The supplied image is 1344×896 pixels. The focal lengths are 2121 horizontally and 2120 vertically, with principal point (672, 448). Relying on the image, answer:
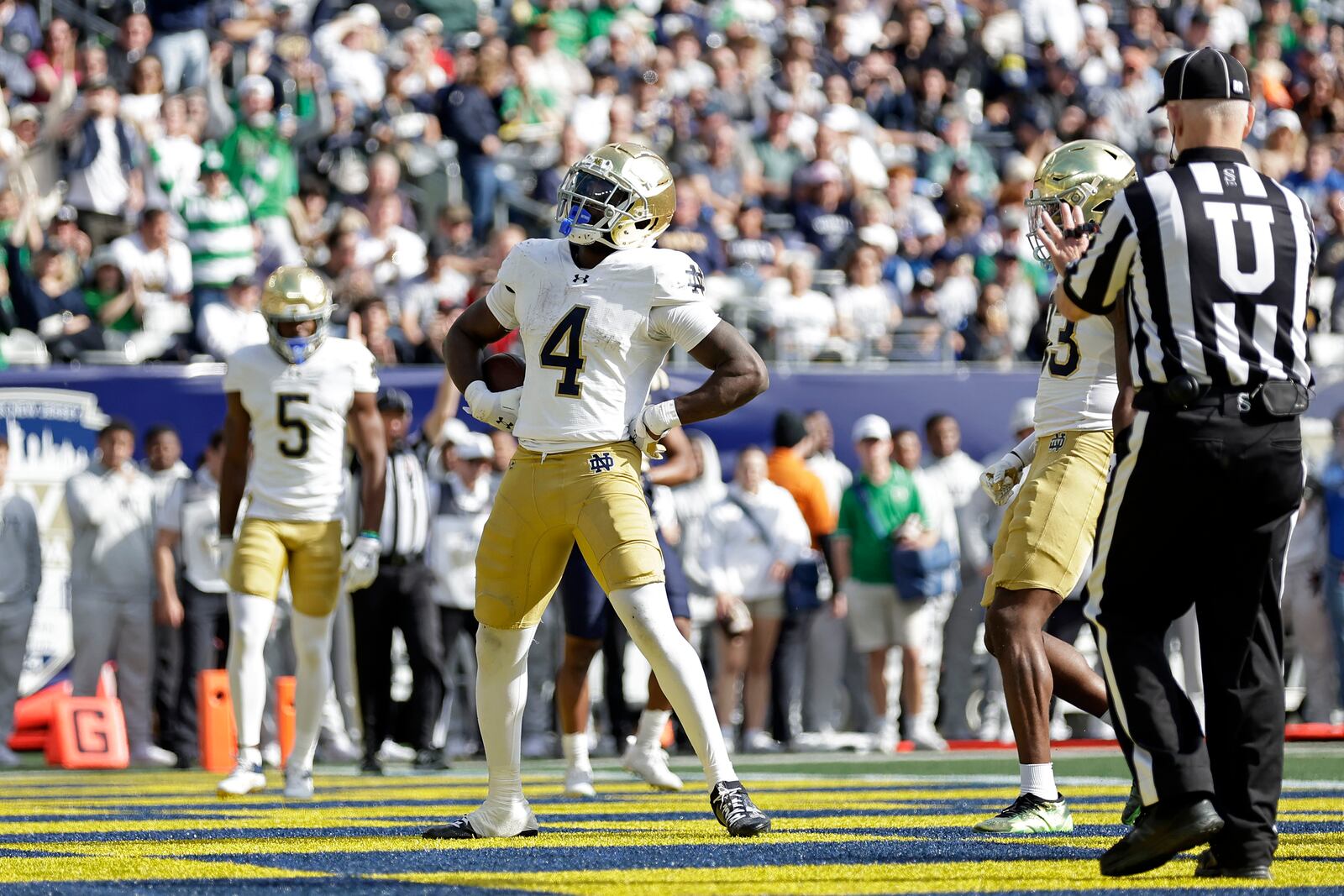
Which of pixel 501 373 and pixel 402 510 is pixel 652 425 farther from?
pixel 402 510

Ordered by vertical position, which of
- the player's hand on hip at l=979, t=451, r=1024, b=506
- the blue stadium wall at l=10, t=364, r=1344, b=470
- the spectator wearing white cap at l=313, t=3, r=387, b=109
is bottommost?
the blue stadium wall at l=10, t=364, r=1344, b=470

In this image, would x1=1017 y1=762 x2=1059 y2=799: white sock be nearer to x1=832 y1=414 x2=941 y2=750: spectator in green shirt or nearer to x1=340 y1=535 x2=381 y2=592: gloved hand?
x1=340 y1=535 x2=381 y2=592: gloved hand

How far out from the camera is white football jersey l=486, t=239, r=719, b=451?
595cm

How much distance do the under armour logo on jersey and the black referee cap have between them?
5.61 ft

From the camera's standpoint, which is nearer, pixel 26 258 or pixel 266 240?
pixel 26 258

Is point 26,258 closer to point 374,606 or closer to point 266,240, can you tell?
point 266,240

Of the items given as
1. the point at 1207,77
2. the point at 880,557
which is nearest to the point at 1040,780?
the point at 1207,77

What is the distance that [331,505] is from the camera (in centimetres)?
832

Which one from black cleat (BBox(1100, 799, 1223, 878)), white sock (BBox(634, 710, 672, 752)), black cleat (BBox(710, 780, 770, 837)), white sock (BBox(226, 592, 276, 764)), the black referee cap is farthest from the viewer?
white sock (BBox(634, 710, 672, 752))

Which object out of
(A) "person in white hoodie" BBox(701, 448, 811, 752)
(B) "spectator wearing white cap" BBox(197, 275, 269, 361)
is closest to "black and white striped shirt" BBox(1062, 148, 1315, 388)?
(A) "person in white hoodie" BBox(701, 448, 811, 752)

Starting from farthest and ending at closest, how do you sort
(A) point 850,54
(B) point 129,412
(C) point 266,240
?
(A) point 850,54
(C) point 266,240
(B) point 129,412

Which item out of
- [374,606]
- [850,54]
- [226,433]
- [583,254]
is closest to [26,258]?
Result: [374,606]

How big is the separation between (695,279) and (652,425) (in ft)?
1.63

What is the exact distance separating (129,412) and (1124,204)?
8785 millimetres
